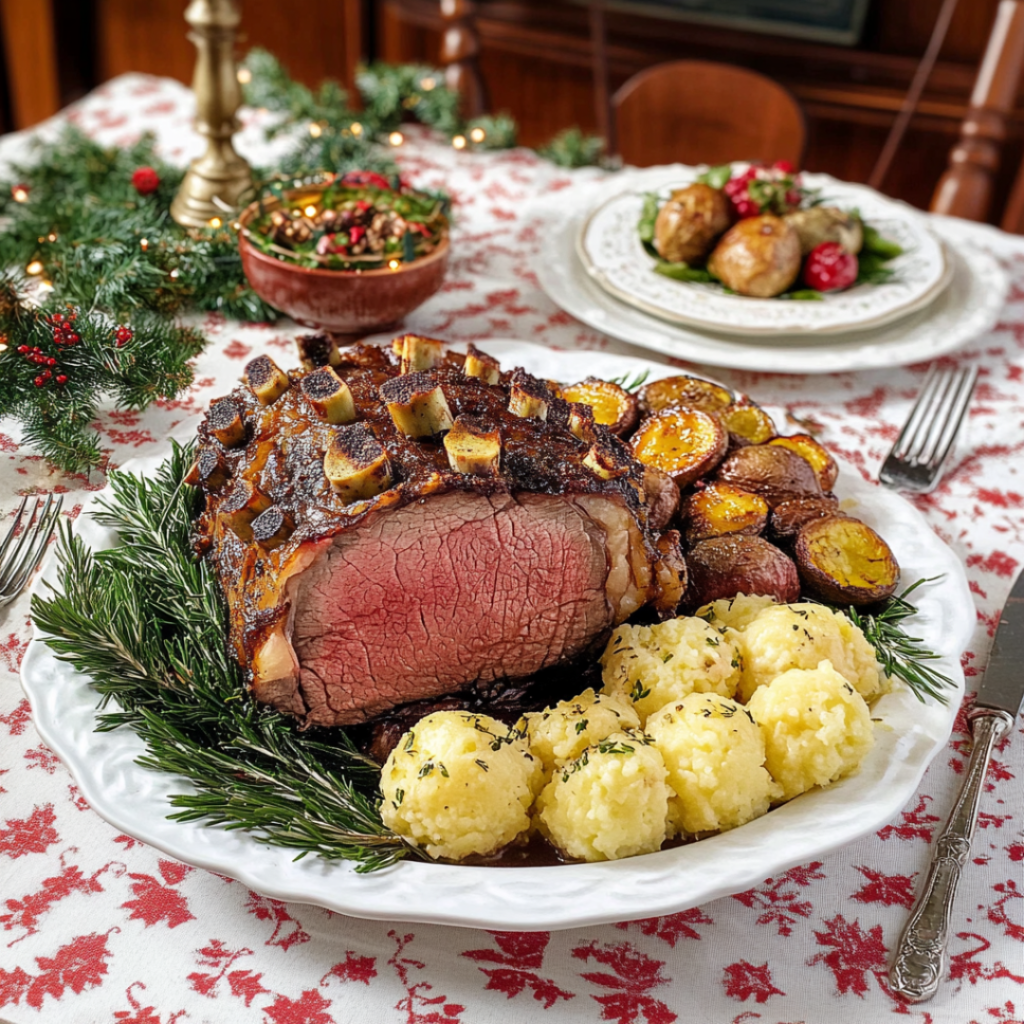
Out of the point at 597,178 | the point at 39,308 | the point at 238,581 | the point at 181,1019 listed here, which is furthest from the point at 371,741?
the point at 597,178

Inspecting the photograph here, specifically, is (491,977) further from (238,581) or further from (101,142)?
(101,142)

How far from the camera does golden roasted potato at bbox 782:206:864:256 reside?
2416 millimetres

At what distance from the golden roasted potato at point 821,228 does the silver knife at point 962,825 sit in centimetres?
103

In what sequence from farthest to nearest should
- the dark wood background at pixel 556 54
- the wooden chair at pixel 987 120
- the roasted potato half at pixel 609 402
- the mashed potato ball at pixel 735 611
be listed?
1. the dark wood background at pixel 556 54
2. the wooden chair at pixel 987 120
3. the roasted potato half at pixel 609 402
4. the mashed potato ball at pixel 735 611

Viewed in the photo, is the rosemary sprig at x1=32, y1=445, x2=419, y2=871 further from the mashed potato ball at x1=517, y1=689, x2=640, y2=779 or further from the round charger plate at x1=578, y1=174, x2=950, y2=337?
the round charger plate at x1=578, y1=174, x2=950, y2=337

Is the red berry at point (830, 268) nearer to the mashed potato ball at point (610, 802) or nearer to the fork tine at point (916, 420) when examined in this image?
the fork tine at point (916, 420)

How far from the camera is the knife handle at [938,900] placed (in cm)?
115

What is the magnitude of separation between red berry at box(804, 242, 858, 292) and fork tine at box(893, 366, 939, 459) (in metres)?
0.29

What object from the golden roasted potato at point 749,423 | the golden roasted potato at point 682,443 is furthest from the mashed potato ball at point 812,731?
the golden roasted potato at point 749,423

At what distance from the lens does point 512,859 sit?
1214mm

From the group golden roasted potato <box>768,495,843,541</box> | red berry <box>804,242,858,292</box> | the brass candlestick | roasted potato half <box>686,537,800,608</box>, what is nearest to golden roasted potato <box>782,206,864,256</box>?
red berry <box>804,242,858,292</box>

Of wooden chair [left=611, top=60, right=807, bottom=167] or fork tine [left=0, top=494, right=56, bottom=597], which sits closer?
fork tine [left=0, top=494, right=56, bottom=597]

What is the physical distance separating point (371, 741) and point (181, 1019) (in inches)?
16.5

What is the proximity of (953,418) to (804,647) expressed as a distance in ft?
3.58
